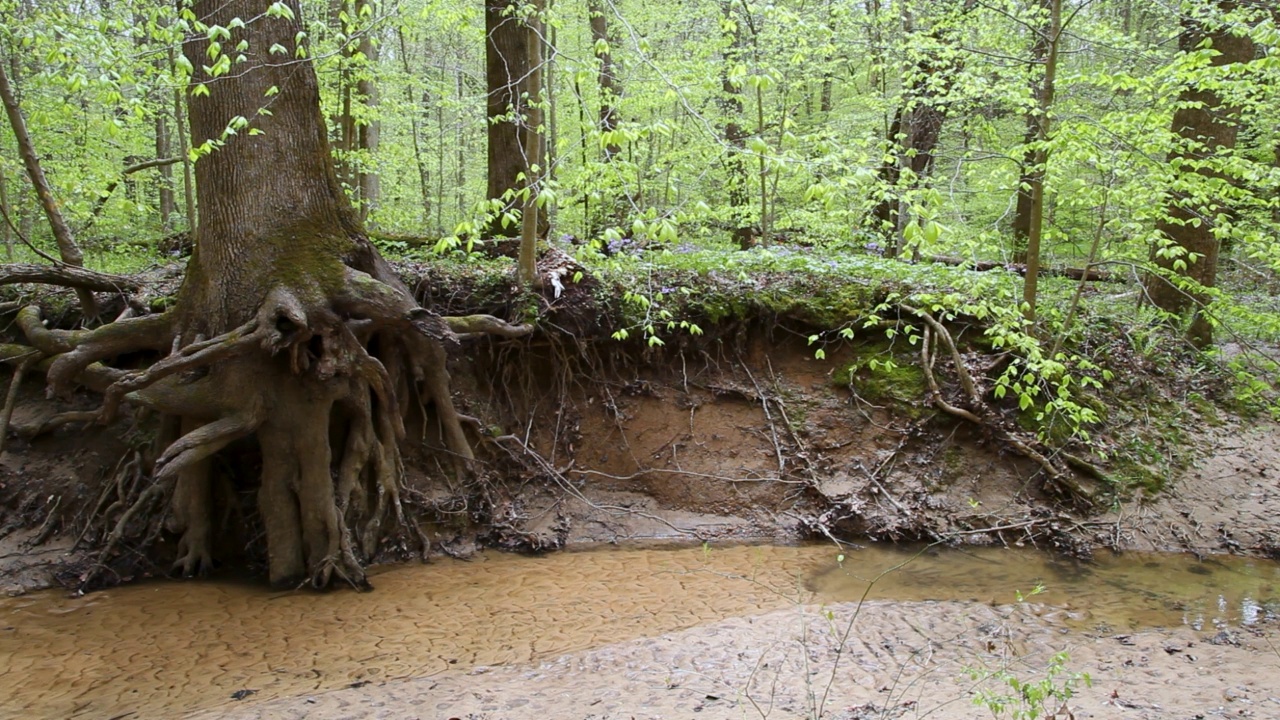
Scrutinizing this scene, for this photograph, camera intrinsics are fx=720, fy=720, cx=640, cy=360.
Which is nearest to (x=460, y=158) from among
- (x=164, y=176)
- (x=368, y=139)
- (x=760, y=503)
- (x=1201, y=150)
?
(x=164, y=176)

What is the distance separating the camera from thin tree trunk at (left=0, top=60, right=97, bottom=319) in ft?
23.1

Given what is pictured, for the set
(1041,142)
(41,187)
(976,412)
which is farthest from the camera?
(976,412)

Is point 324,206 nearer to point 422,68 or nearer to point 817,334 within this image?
point 817,334

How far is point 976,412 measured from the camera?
8312mm

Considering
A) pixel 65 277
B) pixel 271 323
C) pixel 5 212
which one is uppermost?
pixel 5 212

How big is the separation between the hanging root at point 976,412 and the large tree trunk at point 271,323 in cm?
560

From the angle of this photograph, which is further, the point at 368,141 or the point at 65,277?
the point at 368,141

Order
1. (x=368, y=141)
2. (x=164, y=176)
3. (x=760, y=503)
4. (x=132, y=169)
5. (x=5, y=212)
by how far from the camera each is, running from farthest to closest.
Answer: (x=164, y=176), (x=368, y=141), (x=760, y=503), (x=132, y=169), (x=5, y=212)

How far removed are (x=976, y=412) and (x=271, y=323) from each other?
290 inches

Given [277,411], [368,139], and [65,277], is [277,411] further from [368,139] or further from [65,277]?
[368,139]

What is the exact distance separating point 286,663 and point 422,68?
60.3 ft

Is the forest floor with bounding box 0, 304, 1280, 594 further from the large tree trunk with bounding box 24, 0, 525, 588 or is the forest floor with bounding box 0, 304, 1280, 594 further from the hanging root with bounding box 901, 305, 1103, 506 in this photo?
the large tree trunk with bounding box 24, 0, 525, 588

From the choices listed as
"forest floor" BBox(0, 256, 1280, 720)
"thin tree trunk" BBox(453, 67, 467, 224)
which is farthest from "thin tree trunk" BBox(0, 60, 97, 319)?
"thin tree trunk" BBox(453, 67, 467, 224)

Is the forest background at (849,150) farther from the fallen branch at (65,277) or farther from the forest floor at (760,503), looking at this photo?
the forest floor at (760,503)
